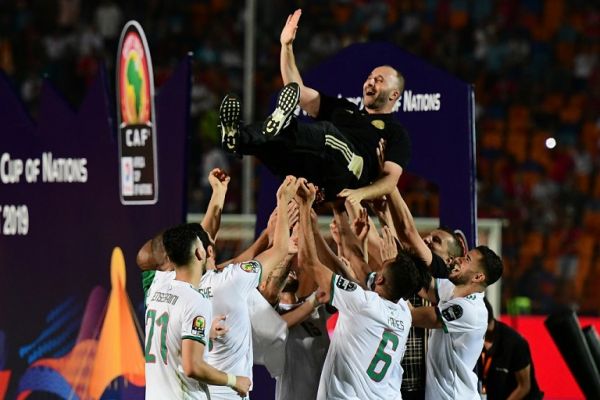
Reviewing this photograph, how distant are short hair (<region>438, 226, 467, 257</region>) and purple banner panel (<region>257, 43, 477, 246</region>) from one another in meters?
0.29

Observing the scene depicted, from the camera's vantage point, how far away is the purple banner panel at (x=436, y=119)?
8.20 meters

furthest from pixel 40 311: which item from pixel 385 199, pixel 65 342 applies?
pixel 385 199

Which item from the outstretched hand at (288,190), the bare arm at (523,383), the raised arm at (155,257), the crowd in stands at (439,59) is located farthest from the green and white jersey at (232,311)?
the crowd in stands at (439,59)

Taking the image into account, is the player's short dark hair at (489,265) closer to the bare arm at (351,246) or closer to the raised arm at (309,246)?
the bare arm at (351,246)

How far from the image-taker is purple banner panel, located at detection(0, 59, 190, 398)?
8305 mm

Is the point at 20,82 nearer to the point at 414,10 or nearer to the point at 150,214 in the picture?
the point at 414,10

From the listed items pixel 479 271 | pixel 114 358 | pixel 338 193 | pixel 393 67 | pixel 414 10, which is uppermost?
pixel 414 10

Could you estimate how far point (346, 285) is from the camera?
6766mm

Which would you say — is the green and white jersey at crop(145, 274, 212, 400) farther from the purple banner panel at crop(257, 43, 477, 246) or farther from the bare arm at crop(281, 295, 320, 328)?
the purple banner panel at crop(257, 43, 477, 246)

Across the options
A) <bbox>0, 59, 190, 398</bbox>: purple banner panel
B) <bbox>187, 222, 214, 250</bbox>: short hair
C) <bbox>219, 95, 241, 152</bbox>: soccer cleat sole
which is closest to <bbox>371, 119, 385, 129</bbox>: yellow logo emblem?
<bbox>0, 59, 190, 398</bbox>: purple banner panel

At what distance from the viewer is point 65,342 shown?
9547mm

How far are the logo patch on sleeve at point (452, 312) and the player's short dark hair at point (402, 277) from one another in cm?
61

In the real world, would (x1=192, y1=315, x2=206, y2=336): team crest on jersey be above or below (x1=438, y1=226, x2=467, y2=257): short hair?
below

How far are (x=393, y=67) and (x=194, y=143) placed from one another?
906cm
